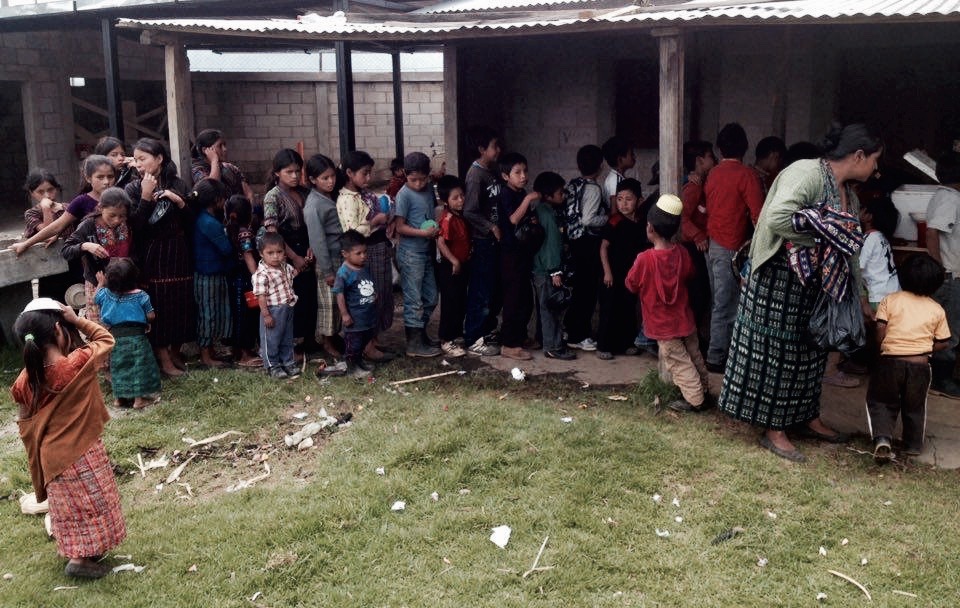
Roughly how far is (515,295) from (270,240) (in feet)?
6.64

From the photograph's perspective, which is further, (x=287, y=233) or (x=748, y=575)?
(x=287, y=233)

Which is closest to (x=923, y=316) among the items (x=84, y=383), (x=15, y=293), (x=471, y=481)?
(x=471, y=481)

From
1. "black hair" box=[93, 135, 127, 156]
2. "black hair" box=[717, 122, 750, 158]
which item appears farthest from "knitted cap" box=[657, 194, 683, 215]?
"black hair" box=[93, 135, 127, 156]

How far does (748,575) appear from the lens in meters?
4.05

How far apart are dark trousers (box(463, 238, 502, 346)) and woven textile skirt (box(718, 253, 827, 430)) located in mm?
2618

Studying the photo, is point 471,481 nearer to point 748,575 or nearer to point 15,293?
point 748,575

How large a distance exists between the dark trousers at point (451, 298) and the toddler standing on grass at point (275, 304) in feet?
4.29

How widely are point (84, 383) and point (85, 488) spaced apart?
0.50 m

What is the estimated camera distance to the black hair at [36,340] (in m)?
3.96

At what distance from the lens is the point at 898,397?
16.8 ft

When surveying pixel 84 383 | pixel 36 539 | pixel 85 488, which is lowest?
pixel 36 539

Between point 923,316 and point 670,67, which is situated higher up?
point 670,67

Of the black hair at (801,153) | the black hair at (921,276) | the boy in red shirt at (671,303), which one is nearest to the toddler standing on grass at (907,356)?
the black hair at (921,276)

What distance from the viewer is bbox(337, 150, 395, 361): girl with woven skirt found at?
6.96 metres
